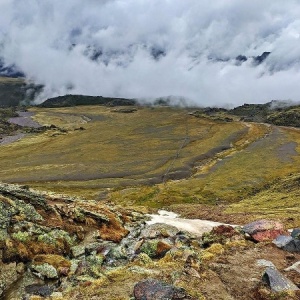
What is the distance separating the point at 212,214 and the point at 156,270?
135 feet

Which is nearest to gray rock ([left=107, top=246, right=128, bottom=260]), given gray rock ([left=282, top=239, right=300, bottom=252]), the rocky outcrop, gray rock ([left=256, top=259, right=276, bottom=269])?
the rocky outcrop

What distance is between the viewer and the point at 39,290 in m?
31.6

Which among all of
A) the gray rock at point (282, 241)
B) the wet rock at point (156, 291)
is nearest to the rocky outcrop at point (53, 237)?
the wet rock at point (156, 291)

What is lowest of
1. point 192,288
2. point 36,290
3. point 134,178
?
point 134,178

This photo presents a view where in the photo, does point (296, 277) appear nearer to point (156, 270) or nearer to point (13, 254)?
point (156, 270)

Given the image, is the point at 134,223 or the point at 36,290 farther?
the point at 134,223

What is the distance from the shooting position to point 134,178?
147 m

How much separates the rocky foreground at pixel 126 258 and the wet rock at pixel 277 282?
0.23 ft

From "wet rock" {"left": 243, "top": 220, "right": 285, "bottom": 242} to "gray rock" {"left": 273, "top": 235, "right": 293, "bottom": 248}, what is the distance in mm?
2718

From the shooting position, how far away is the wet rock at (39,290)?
3087cm

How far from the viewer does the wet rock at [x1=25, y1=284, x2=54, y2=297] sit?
3087 centimetres

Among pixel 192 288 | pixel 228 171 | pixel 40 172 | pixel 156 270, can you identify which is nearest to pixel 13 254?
pixel 156 270

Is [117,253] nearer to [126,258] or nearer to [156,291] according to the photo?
[126,258]

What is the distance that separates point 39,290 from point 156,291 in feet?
41.0
